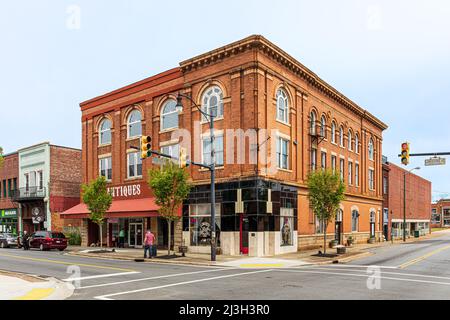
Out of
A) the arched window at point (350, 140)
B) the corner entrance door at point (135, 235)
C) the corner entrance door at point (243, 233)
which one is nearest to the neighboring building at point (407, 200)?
the arched window at point (350, 140)

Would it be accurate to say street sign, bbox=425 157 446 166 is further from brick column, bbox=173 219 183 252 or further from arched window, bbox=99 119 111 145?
arched window, bbox=99 119 111 145

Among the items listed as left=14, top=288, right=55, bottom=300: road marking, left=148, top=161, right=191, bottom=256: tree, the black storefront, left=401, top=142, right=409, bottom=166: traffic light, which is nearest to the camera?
left=14, top=288, right=55, bottom=300: road marking

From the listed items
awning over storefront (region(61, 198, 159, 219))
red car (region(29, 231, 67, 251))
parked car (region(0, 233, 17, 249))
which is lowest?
parked car (region(0, 233, 17, 249))

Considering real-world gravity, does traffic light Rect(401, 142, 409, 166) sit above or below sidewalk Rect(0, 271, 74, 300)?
above

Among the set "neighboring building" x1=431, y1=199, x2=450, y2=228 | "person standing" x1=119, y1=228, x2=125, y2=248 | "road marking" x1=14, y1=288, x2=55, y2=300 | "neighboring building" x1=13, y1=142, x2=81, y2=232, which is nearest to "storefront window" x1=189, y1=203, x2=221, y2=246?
"person standing" x1=119, y1=228, x2=125, y2=248

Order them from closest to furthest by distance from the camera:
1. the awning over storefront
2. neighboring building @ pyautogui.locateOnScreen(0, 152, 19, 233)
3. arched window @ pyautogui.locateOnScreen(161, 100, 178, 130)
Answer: the awning over storefront, arched window @ pyautogui.locateOnScreen(161, 100, 178, 130), neighboring building @ pyautogui.locateOnScreen(0, 152, 19, 233)

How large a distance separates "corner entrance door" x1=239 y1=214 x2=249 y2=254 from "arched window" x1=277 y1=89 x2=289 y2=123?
7728 millimetres

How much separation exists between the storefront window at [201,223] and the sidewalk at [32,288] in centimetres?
1433

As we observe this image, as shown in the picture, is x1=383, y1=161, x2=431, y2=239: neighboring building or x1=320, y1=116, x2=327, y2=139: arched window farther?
x1=383, y1=161, x2=431, y2=239: neighboring building

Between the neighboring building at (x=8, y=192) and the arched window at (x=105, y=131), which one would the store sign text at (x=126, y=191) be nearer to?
the arched window at (x=105, y=131)

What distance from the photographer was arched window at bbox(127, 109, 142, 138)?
36.5 meters

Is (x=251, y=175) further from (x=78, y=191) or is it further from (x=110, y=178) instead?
(x=78, y=191)

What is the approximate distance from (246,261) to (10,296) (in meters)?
A: 13.9

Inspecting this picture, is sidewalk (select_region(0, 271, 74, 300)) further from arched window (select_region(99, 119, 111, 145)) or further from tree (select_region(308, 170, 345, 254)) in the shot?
arched window (select_region(99, 119, 111, 145))
